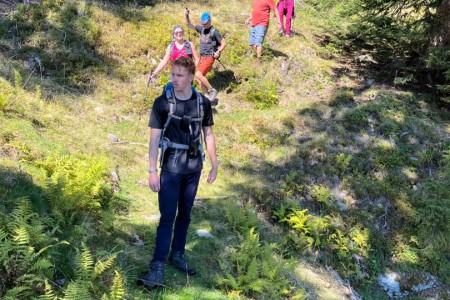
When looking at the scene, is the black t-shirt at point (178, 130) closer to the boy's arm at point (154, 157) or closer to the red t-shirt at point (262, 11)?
the boy's arm at point (154, 157)

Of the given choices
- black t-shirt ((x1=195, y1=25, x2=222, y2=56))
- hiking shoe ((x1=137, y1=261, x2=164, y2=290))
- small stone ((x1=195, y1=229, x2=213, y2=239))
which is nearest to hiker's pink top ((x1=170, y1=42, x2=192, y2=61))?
black t-shirt ((x1=195, y1=25, x2=222, y2=56))

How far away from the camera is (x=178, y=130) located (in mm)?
4254

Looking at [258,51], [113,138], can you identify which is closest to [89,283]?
[113,138]

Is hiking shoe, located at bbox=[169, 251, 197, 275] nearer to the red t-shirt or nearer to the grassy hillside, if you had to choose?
the grassy hillside

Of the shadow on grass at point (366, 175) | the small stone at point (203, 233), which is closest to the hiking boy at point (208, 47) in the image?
the shadow on grass at point (366, 175)

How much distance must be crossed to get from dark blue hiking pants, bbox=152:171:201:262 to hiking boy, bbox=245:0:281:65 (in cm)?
911

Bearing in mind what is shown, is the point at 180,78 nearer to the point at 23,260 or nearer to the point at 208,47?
the point at 23,260

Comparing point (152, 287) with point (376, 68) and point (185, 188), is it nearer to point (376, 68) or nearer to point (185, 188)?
point (185, 188)

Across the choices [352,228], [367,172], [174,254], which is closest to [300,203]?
[352,228]

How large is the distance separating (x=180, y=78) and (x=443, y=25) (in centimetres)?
1028

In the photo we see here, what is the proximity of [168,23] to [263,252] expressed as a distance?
31.5ft

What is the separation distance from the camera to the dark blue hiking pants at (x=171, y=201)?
4254 millimetres

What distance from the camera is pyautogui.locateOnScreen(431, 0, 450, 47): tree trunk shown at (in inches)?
440

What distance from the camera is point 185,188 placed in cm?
444
